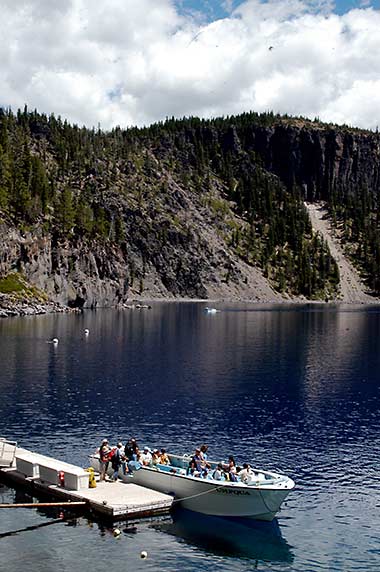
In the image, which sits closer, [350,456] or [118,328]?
[350,456]

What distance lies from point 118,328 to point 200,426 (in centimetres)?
11561

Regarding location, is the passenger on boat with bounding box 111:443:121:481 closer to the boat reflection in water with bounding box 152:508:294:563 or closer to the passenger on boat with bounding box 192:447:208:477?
the passenger on boat with bounding box 192:447:208:477

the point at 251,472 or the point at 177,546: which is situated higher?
the point at 251,472

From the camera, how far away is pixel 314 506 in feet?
178

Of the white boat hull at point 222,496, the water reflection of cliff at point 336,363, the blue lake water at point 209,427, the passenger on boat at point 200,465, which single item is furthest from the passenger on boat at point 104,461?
the water reflection of cliff at point 336,363

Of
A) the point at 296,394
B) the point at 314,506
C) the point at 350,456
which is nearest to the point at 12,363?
the point at 296,394

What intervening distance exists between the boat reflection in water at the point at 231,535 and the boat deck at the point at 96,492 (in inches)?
67.9

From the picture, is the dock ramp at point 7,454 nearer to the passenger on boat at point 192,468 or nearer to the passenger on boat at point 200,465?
the passenger on boat at point 192,468

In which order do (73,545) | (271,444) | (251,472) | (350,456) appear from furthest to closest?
1. (271,444)
2. (350,456)
3. (251,472)
4. (73,545)

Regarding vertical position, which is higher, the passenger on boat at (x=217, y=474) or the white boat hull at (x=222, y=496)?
the passenger on boat at (x=217, y=474)

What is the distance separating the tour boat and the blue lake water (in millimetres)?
939

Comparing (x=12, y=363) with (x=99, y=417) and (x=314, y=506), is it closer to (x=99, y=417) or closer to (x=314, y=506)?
(x=99, y=417)

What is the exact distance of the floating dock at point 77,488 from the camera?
50.9 metres

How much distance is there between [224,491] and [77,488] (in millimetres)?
11395
